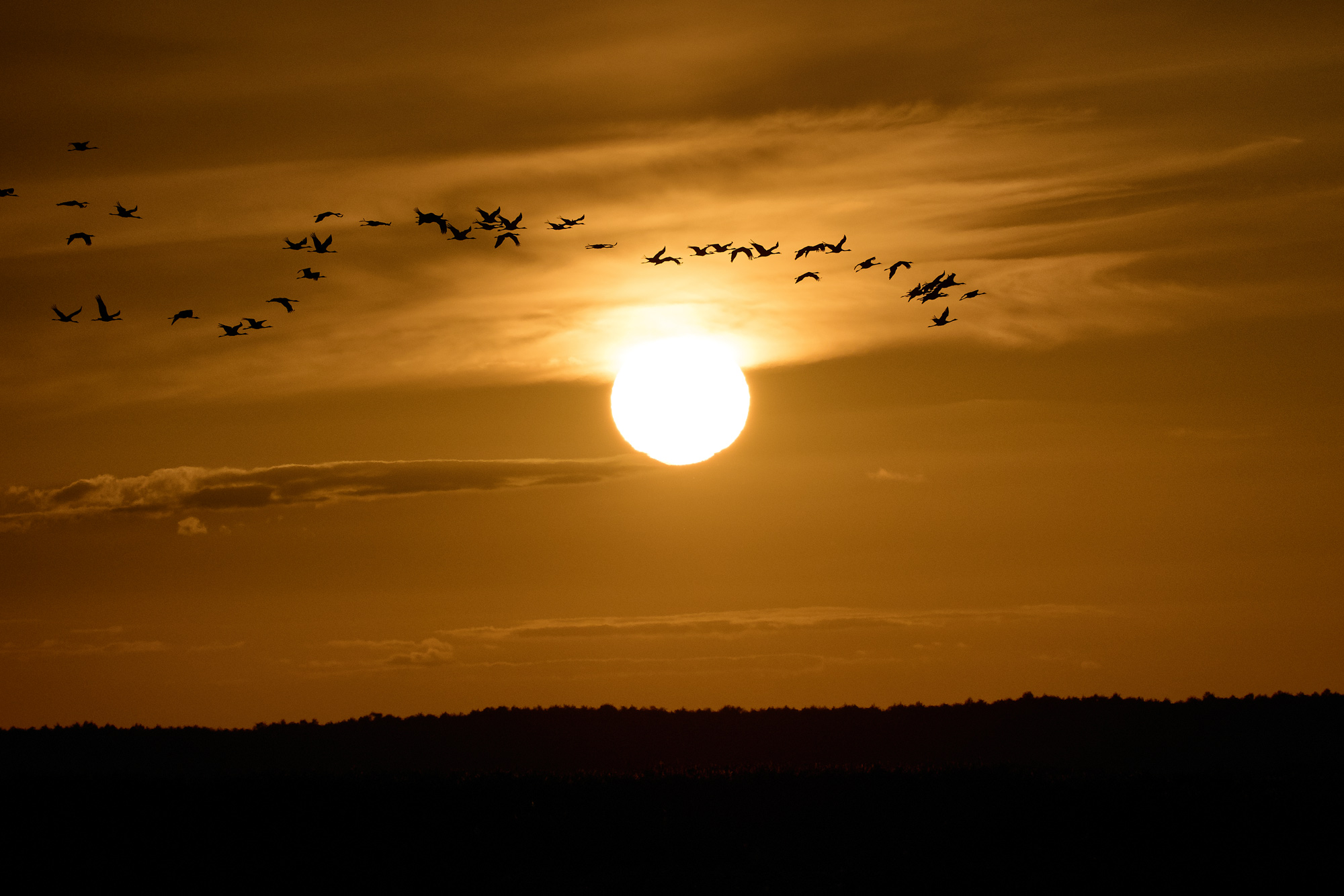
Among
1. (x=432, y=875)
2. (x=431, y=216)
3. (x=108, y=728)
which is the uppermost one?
(x=431, y=216)

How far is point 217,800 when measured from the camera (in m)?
43.0

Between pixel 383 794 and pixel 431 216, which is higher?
pixel 431 216

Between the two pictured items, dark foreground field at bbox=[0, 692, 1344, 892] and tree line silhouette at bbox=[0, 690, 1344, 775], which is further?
tree line silhouette at bbox=[0, 690, 1344, 775]

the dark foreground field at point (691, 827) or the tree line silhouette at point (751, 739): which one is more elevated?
the tree line silhouette at point (751, 739)

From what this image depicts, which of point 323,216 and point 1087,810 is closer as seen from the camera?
point 323,216

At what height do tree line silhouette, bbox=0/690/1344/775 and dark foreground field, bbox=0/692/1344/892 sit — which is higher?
tree line silhouette, bbox=0/690/1344/775

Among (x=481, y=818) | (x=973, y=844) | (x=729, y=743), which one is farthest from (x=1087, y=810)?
(x=729, y=743)

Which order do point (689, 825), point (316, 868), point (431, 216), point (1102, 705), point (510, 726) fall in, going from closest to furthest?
1. point (431, 216)
2. point (316, 868)
3. point (689, 825)
4. point (1102, 705)
5. point (510, 726)

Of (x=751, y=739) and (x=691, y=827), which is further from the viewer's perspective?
(x=751, y=739)

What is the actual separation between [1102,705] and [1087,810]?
5710 cm

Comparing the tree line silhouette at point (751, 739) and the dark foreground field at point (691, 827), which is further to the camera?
the tree line silhouette at point (751, 739)

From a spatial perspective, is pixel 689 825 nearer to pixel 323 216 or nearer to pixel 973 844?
pixel 973 844

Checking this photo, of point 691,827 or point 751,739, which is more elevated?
point 751,739

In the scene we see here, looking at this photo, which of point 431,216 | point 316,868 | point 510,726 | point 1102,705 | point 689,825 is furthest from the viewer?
point 510,726
